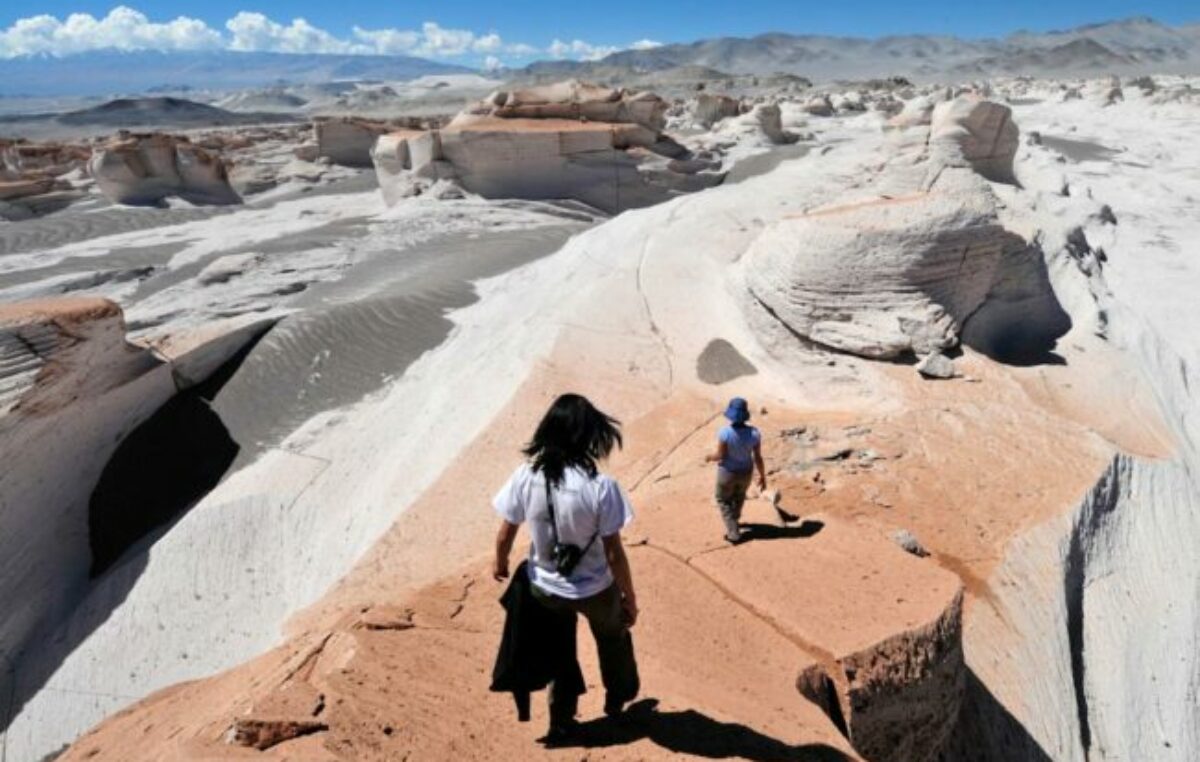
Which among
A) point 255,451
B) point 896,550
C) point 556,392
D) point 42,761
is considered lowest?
point 42,761

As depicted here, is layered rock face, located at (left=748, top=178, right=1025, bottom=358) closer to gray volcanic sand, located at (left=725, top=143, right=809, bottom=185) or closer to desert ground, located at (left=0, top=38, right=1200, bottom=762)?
desert ground, located at (left=0, top=38, right=1200, bottom=762)

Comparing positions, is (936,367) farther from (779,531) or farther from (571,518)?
(571,518)

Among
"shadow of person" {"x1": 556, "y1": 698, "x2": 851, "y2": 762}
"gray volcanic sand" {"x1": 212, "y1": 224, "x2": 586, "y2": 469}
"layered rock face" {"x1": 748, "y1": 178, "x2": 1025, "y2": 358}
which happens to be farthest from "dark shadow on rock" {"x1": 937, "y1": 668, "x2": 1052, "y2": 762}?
"gray volcanic sand" {"x1": 212, "y1": 224, "x2": 586, "y2": 469}

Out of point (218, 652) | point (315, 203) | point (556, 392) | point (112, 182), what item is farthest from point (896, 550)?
point (112, 182)

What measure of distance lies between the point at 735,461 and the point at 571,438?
1822 mm

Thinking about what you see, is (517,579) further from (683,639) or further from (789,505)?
(789,505)

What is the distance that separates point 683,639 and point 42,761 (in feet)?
16.1

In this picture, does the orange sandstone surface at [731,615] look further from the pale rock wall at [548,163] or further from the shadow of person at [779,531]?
the pale rock wall at [548,163]

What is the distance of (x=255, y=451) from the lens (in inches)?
288

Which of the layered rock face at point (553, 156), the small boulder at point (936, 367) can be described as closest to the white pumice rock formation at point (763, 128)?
the layered rock face at point (553, 156)

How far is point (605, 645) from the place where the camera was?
2.10 metres

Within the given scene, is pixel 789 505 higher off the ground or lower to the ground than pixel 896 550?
lower

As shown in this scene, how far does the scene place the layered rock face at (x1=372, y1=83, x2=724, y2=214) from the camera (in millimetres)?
14453

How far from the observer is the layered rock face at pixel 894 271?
6648 mm
